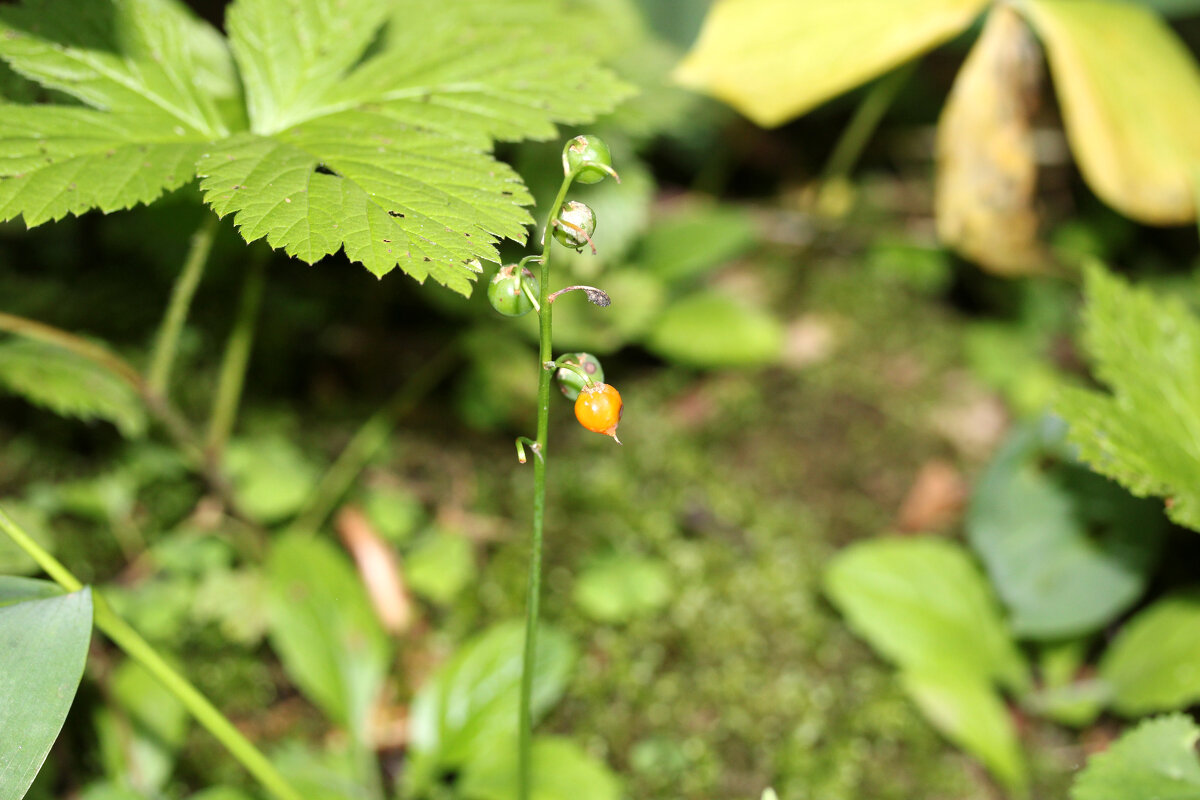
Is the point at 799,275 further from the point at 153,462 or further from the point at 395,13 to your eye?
the point at 153,462

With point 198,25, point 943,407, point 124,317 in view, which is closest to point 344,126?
point 198,25

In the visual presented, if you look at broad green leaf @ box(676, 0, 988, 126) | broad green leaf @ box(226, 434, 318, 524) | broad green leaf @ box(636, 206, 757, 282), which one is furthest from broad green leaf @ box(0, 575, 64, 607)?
broad green leaf @ box(636, 206, 757, 282)

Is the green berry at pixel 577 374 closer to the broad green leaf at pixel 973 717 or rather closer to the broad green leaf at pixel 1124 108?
the broad green leaf at pixel 973 717

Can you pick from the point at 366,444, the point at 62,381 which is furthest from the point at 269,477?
the point at 62,381

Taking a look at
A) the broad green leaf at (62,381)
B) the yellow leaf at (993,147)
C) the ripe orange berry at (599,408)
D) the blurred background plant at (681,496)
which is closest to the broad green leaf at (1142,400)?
the blurred background plant at (681,496)

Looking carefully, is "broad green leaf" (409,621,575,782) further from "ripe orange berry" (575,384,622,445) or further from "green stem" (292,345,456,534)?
"ripe orange berry" (575,384,622,445)
